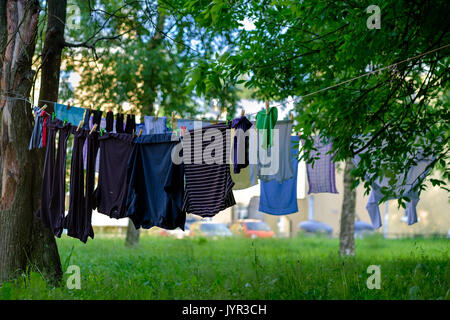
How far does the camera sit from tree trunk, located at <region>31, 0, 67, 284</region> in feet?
21.4

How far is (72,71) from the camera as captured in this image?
14.5 meters

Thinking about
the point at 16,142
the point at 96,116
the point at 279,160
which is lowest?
the point at 279,160

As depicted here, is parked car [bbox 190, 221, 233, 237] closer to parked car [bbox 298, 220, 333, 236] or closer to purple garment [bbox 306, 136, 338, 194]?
parked car [bbox 298, 220, 333, 236]

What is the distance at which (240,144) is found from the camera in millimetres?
5469

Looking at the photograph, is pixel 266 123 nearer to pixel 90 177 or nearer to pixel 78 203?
pixel 90 177

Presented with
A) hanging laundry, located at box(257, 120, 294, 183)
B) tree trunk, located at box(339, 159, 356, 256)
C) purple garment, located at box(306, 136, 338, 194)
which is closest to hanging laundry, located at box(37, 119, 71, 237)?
hanging laundry, located at box(257, 120, 294, 183)

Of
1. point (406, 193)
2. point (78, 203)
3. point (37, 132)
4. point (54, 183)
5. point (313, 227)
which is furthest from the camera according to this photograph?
point (313, 227)

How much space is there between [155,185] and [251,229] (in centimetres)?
1569

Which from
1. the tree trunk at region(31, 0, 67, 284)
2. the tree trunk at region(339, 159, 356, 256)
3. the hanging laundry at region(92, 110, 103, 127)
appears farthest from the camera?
the tree trunk at region(339, 159, 356, 256)

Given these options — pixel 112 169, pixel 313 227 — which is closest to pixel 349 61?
pixel 112 169

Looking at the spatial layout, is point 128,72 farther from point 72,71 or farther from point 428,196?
point 428,196

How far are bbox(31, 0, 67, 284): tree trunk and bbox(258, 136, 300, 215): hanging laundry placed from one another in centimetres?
312

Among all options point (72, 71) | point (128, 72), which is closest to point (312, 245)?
point (128, 72)
